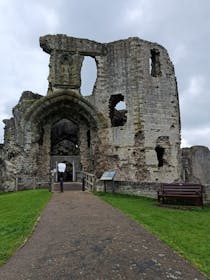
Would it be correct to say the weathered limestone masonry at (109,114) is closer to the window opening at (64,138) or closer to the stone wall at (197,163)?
the stone wall at (197,163)

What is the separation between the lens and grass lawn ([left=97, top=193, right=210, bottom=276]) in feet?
19.4

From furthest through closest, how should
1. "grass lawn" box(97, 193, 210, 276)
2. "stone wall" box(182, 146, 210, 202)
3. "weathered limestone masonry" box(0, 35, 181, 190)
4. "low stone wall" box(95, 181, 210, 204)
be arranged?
1. "stone wall" box(182, 146, 210, 202)
2. "weathered limestone masonry" box(0, 35, 181, 190)
3. "low stone wall" box(95, 181, 210, 204)
4. "grass lawn" box(97, 193, 210, 276)

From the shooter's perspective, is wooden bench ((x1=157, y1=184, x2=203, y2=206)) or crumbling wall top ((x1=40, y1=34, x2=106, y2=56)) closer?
wooden bench ((x1=157, y1=184, x2=203, y2=206))

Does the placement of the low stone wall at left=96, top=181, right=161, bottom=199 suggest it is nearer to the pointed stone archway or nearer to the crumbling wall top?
the pointed stone archway

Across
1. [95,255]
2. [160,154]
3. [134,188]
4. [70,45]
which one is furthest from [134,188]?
[70,45]

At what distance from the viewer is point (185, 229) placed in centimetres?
812

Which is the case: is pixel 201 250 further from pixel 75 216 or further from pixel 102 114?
pixel 102 114

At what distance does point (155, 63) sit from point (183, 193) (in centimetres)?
1333

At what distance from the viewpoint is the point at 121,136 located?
2166cm

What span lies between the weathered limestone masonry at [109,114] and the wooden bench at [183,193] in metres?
7.61

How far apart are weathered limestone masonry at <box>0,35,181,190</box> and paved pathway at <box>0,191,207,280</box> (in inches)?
510

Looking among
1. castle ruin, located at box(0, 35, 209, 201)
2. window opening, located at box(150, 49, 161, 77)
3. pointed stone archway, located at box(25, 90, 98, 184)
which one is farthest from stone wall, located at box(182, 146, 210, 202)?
pointed stone archway, located at box(25, 90, 98, 184)

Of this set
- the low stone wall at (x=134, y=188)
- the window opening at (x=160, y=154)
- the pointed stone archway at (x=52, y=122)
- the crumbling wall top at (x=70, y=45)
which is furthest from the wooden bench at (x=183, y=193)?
the crumbling wall top at (x=70, y=45)

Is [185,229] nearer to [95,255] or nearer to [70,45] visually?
[95,255]
